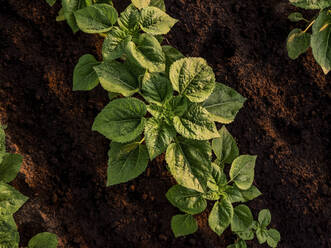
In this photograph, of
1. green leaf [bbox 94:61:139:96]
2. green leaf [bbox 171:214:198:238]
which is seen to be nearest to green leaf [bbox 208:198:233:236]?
green leaf [bbox 171:214:198:238]

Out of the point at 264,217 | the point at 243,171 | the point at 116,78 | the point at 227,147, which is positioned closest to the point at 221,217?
the point at 243,171

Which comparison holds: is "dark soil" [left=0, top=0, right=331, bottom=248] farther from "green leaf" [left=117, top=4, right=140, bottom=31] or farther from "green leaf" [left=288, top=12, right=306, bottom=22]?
"green leaf" [left=117, top=4, right=140, bottom=31]

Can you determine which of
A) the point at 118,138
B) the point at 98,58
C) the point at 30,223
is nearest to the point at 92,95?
the point at 98,58

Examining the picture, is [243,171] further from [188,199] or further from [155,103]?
[155,103]

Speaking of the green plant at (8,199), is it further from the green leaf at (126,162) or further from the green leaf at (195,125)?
the green leaf at (195,125)

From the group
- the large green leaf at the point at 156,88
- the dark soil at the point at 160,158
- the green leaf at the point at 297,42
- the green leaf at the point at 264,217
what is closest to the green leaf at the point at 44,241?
the dark soil at the point at 160,158

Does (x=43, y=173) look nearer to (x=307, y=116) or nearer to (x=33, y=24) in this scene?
(x=33, y=24)
